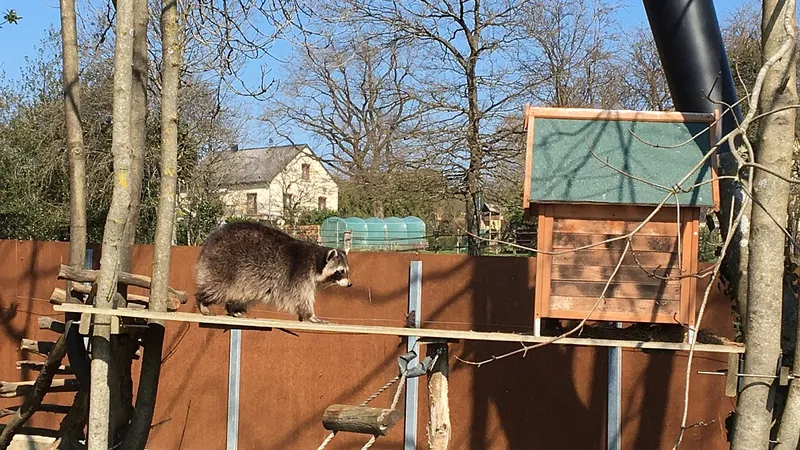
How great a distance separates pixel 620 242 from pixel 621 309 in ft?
1.17

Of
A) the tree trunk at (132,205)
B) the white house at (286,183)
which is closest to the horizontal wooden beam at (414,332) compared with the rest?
the tree trunk at (132,205)

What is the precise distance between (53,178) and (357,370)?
10946mm

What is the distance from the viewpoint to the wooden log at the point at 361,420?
168 inches

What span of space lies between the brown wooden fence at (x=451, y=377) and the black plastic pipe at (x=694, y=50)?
214 cm

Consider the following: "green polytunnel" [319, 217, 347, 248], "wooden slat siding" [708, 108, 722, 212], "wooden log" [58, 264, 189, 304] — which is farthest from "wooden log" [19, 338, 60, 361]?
"green polytunnel" [319, 217, 347, 248]

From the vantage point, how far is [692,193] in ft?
14.1

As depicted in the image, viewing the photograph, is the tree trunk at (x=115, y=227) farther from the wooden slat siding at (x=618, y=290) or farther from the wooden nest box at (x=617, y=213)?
the wooden slat siding at (x=618, y=290)

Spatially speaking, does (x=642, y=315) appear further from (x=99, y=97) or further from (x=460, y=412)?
(x=99, y=97)

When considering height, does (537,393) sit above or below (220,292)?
below

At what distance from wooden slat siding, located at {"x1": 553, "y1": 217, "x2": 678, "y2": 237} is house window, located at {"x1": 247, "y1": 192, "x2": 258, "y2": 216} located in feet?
82.8

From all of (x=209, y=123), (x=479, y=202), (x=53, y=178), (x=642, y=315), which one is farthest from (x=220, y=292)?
(x=209, y=123)

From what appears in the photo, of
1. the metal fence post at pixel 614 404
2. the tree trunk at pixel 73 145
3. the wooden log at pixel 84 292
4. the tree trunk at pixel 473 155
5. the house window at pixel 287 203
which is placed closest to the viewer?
the wooden log at pixel 84 292

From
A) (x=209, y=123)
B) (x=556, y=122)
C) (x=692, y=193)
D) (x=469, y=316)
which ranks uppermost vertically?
(x=209, y=123)

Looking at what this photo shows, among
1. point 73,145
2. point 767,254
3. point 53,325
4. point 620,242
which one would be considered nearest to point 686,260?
point 620,242
